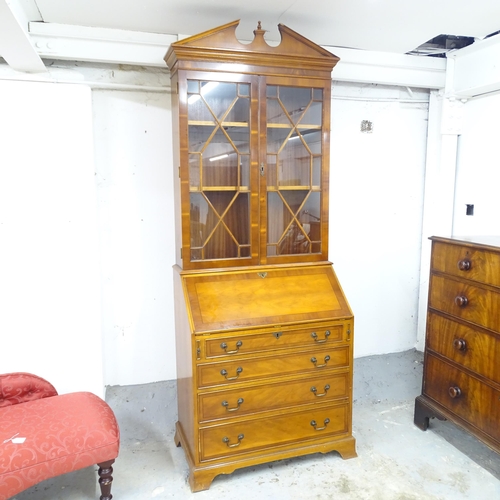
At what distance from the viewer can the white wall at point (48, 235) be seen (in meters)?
2.38

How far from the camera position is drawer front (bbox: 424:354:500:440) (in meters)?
2.07

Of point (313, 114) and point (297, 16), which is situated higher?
point (297, 16)

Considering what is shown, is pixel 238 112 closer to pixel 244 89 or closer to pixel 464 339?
pixel 244 89

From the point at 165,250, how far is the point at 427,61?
2150 millimetres

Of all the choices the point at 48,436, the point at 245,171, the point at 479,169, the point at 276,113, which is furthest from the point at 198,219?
the point at 479,169

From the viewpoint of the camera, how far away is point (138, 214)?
2791 mm

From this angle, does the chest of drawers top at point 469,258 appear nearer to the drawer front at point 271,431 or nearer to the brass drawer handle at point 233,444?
the drawer front at point 271,431

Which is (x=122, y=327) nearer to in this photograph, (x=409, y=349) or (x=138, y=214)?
(x=138, y=214)

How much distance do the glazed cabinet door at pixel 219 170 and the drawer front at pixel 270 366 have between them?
1.59ft

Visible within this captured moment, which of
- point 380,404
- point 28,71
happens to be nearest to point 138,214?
point 28,71

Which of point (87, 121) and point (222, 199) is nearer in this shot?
point (222, 199)

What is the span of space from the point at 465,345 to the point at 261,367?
103 centimetres

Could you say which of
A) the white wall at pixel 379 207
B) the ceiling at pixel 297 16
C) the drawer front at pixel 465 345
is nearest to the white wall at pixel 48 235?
the ceiling at pixel 297 16

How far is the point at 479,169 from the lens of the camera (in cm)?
297
